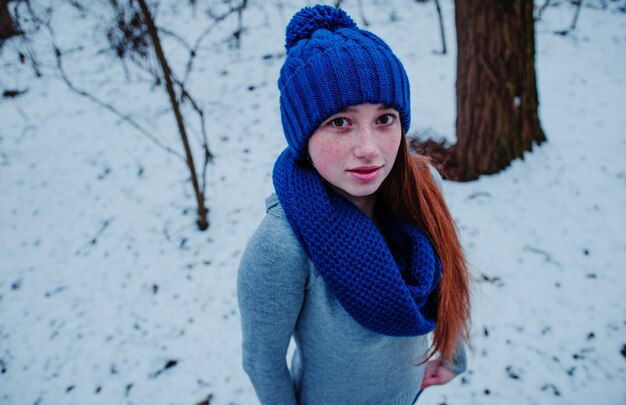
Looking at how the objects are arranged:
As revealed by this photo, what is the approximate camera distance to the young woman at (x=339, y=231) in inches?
34.5

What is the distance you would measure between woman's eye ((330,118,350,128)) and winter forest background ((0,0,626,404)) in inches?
43.1

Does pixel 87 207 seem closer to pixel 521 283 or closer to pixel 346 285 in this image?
pixel 346 285

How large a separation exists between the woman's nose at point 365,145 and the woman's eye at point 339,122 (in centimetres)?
4

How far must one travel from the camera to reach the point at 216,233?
328 cm

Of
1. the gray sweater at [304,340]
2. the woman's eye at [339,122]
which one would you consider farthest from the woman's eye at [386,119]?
the gray sweater at [304,340]

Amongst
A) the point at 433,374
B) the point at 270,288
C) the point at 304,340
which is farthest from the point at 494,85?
the point at 270,288

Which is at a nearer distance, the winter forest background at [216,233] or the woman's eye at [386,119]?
the woman's eye at [386,119]

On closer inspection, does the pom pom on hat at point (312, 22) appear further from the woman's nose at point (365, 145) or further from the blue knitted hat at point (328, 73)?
the woman's nose at point (365, 145)

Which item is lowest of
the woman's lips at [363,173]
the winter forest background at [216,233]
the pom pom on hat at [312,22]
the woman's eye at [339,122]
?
the winter forest background at [216,233]

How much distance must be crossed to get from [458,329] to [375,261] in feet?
1.89

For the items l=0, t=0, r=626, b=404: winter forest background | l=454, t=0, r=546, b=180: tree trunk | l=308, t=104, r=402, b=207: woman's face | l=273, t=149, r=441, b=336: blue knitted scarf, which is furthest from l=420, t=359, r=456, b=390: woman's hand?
l=454, t=0, r=546, b=180: tree trunk

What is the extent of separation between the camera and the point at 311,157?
94 cm

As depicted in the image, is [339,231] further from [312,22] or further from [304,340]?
[312,22]

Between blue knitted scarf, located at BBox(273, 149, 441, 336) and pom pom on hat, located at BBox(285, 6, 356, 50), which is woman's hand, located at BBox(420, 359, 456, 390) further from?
pom pom on hat, located at BBox(285, 6, 356, 50)
